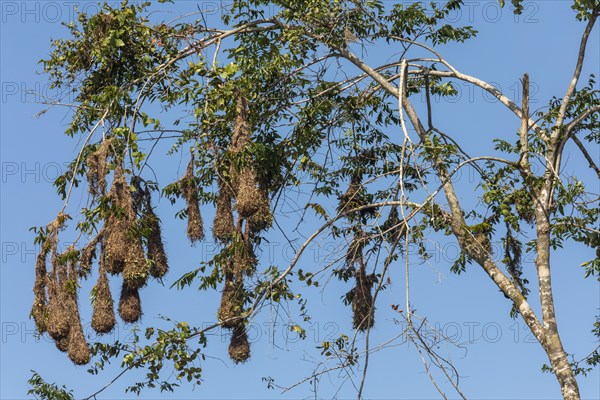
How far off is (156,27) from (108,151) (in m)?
2.38

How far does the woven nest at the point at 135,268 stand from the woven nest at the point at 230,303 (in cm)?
115

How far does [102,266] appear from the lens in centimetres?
1021

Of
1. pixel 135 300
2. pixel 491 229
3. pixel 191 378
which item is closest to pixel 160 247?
pixel 135 300

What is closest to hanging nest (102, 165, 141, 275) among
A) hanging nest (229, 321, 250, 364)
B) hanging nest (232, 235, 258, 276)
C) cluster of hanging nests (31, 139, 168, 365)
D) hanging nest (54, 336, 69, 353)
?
cluster of hanging nests (31, 139, 168, 365)

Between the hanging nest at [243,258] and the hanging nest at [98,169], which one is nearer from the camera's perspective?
the hanging nest at [98,169]

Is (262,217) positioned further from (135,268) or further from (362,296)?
(362,296)

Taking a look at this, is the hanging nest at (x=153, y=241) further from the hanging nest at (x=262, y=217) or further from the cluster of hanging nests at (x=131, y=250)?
the hanging nest at (x=262, y=217)

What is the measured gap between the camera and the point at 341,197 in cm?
1339

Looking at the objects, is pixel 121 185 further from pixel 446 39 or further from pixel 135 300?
pixel 446 39

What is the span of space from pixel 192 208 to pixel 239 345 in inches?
57.8

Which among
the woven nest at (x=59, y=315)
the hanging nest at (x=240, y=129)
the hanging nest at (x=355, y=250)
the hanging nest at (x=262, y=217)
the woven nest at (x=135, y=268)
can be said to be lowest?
the woven nest at (x=59, y=315)

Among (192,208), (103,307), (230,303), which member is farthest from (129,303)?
(230,303)

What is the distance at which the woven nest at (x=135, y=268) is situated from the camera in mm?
10038

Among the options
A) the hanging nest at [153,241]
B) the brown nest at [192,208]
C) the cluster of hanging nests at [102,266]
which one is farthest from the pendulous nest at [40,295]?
the brown nest at [192,208]
